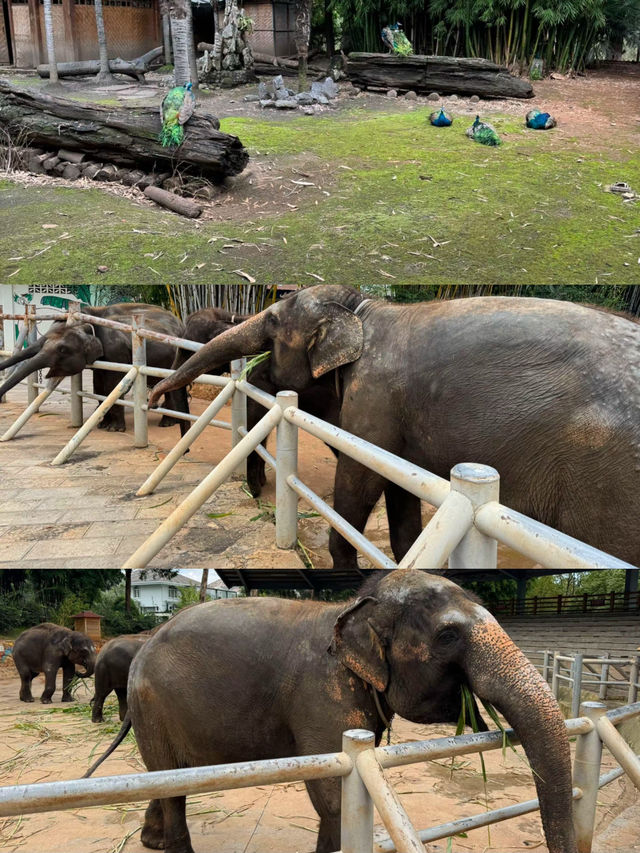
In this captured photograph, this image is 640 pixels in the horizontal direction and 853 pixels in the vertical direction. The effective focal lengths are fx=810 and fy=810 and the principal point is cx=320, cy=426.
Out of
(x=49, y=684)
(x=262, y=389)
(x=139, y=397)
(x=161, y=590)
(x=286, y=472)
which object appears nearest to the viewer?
(x=286, y=472)

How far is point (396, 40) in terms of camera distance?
23.6 feet

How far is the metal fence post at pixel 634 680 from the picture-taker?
5290 millimetres

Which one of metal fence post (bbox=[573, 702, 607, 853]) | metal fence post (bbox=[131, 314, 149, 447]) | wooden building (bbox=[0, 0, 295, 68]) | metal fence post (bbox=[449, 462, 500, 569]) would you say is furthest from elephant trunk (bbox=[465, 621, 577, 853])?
wooden building (bbox=[0, 0, 295, 68])

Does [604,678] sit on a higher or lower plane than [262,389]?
lower

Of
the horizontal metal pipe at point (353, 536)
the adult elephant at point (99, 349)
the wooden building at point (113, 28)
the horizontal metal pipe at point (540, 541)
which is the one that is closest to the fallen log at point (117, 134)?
the wooden building at point (113, 28)

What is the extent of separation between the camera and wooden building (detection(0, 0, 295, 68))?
7.48 metres

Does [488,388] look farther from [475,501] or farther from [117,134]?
[117,134]

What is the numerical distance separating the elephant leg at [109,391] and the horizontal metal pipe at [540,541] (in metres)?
2.80

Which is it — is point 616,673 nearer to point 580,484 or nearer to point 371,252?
point 371,252

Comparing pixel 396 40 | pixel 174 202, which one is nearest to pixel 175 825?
pixel 174 202

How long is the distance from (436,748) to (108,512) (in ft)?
5.86

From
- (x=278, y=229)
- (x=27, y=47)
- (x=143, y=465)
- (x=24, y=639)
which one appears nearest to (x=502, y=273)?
(x=278, y=229)

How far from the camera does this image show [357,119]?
716cm

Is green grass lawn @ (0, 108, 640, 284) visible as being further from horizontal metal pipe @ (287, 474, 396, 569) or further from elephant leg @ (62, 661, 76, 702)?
elephant leg @ (62, 661, 76, 702)
